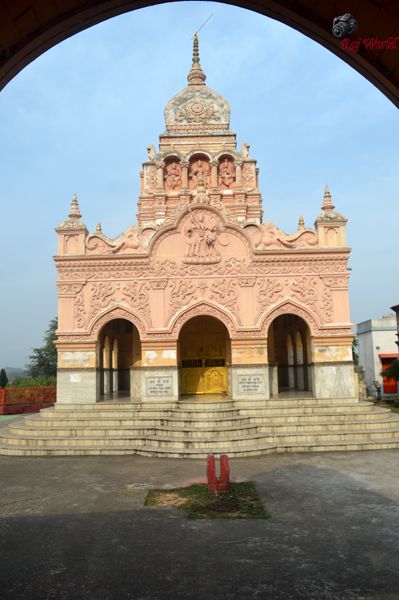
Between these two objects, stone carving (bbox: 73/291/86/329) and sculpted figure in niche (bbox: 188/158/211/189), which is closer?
stone carving (bbox: 73/291/86/329)

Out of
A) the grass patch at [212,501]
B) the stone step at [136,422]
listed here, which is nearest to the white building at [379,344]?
the stone step at [136,422]

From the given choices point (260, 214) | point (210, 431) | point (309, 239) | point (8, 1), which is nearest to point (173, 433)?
point (210, 431)

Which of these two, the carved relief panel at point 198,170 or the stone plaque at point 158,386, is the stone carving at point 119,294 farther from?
the carved relief panel at point 198,170

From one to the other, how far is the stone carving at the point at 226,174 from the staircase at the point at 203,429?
390 inches

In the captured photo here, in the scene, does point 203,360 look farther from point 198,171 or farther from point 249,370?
point 198,171

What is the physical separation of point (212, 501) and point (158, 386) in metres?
7.37

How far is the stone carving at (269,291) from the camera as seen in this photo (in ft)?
51.4

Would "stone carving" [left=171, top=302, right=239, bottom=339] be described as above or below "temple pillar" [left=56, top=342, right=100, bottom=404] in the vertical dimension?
above

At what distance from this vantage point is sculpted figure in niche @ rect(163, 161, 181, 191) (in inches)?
810

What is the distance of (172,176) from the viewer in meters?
20.6

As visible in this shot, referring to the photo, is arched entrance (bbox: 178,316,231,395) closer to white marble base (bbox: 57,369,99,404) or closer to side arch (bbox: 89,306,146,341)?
side arch (bbox: 89,306,146,341)

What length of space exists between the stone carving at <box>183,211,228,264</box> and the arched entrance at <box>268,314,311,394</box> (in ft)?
13.1

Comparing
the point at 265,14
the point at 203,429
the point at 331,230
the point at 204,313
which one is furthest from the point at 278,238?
the point at 265,14

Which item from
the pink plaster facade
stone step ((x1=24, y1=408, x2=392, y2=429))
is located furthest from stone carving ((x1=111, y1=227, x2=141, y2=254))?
stone step ((x1=24, y1=408, x2=392, y2=429))
